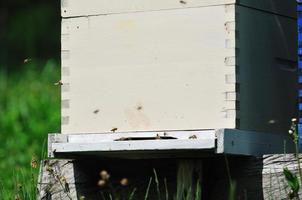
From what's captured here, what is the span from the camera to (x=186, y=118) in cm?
491

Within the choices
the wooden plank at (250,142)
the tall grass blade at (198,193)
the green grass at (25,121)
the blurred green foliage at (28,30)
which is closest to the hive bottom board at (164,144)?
the wooden plank at (250,142)

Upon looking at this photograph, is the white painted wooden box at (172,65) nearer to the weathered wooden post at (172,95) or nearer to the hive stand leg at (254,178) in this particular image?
the weathered wooden post at (172,95)

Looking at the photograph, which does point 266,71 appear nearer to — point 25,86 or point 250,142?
point 250,142

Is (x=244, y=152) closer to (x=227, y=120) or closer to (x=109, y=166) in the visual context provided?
(x=227, y=120)

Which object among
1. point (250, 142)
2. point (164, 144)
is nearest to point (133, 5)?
point (164, 144)

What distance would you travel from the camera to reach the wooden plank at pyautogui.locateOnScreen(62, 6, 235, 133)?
486cm

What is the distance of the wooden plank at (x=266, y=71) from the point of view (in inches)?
194

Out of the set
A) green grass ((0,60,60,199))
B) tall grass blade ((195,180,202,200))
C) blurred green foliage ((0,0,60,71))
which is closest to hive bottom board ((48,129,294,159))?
tall grass blade ((195,180,202,200))

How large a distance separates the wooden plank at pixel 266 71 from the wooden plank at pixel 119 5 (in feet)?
0.76

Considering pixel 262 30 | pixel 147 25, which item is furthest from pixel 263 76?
pixel 147 25

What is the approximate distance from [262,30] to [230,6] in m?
0.36

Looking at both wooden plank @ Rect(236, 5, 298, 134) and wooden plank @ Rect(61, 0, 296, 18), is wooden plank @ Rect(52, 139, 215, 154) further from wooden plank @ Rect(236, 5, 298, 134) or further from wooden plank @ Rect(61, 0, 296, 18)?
wooden plank @ Rect(61, 0, 296, 18)

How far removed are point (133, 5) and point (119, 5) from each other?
8 centimetres

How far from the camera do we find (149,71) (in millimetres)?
5008
